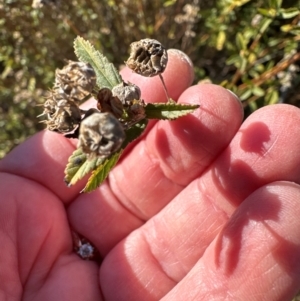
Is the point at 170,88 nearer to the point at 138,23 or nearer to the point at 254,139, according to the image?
the point at 254,139

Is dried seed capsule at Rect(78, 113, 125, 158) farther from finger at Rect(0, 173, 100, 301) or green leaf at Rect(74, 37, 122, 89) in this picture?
finger at Rect(0, 173, 100, 301)

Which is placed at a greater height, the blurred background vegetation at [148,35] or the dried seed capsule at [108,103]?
the dried seed capsule at [108,103]

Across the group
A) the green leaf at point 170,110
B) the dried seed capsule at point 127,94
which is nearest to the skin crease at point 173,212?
the green leaf at point 170,110

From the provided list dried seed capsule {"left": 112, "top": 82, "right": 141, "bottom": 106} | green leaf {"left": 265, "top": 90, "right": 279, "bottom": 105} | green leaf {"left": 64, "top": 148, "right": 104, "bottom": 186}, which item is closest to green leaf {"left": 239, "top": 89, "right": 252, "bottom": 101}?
green leaf {"left": 265, "top": 90, "right": 279, "bottom": 105}

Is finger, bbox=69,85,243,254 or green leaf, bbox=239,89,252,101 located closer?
finger, bbox=69,85,243,254

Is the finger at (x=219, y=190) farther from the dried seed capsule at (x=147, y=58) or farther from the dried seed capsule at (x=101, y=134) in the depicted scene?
the dried seed capsule at (x=101, y=134)

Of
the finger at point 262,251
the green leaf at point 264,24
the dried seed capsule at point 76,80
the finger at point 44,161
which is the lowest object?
the finger at point 262,251

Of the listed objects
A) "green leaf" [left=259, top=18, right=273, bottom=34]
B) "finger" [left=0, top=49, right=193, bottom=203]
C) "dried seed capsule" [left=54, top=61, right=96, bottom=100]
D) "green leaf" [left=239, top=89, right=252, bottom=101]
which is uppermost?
"dried seed capsule" [left=54, top=61, right=96, bottom=100]
